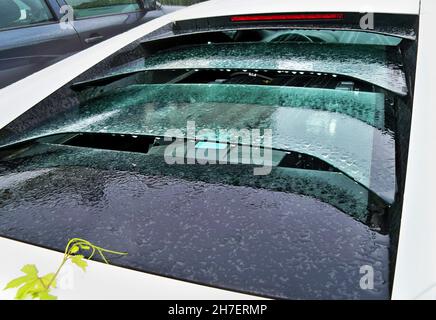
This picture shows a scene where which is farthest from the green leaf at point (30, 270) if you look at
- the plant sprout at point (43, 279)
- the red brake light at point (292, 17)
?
the red brake light at point (292, 17)

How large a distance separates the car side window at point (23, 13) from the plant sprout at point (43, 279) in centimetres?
327

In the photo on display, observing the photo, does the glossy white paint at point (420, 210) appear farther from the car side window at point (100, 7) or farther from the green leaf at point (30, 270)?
the car side window at point (100, 7)

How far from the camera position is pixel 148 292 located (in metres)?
0.80

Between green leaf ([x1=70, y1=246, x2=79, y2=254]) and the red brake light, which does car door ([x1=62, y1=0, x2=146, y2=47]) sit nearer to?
the red brake light

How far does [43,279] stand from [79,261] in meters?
0.07

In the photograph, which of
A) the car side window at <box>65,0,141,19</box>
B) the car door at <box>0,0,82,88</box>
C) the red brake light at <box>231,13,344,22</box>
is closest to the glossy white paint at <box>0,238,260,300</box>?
the red brake light at <box>231,13,344,22</box>

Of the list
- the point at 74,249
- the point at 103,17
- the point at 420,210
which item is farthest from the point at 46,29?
the point at 420,210

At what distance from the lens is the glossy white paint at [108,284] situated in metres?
0.79

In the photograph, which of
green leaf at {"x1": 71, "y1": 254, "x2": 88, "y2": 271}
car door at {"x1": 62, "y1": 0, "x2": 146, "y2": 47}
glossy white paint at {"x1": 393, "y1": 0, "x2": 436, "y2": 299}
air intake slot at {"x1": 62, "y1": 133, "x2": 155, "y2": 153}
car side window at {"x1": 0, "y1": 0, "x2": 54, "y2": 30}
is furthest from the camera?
car door at {"x1": 62, "y1": 0, "x2": 146, "y2": 47}

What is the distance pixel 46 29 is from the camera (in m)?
3.83

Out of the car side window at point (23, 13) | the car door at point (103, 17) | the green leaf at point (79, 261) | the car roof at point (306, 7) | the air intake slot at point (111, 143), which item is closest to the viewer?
the green leaf at point (79, 261)

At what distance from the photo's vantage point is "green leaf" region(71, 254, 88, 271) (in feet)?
2.78

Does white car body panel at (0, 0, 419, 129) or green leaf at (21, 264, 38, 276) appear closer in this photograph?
green leaf at (21, 264, 38, 276)
